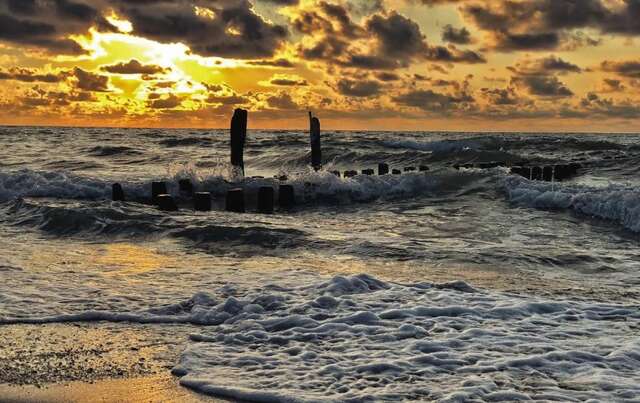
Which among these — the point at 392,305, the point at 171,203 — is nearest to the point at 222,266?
the point at 392,305

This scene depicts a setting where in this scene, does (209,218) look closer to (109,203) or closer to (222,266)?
(109,203)

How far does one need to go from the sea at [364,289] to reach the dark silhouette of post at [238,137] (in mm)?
3642

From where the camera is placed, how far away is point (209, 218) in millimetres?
12531

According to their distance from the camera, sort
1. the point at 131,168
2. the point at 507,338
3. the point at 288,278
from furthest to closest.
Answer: the point at 131,168
the point at 288,278
the point at 507,338

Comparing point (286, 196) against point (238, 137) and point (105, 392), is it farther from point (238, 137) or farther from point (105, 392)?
point (105, 392)

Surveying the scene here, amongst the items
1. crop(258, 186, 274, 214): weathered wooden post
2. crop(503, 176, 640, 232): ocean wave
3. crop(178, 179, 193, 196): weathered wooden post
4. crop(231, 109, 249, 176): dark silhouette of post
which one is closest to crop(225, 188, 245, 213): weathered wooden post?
crop(258, 186, 274, 214): weathered wooden post

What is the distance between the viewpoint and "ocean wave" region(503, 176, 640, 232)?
1288 cm

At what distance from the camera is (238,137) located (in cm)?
1972

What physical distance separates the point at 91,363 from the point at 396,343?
2.31 metres

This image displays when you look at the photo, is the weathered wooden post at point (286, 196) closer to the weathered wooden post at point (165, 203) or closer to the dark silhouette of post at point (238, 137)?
the weathered wooden post at point (165, 203)

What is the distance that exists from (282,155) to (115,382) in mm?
32297

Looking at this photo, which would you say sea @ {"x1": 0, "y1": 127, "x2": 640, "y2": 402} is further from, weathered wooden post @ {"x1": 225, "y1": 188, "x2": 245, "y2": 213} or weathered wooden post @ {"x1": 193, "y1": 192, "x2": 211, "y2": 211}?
weathered wooden post @ {"x1": 225, "y1": 188, "x2": 245, "y2": 213}

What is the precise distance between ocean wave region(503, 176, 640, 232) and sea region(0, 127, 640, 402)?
0.05 m

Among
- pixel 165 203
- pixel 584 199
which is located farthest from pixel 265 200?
pixel 584 199
